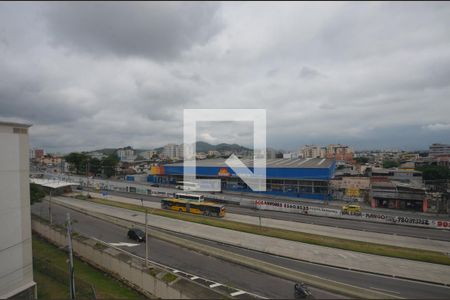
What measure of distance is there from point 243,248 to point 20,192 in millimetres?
18363

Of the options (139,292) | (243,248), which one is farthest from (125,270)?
(243,248)

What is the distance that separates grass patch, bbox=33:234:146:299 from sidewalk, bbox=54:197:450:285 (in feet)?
35.8

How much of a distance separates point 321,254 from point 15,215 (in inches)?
920

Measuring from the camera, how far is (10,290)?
16.0m

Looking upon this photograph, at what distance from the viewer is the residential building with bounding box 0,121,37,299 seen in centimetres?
1570

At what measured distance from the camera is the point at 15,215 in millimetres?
16312

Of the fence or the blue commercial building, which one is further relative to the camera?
the blue commercial building

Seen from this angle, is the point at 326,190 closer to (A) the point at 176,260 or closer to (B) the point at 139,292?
(A) the point at 176,260

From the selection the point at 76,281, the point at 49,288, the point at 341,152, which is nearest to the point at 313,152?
the point at 341,152

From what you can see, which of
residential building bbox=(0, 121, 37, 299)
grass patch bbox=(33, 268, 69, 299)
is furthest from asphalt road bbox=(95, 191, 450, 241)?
residential building bbox=(0, 121, 37, 299)

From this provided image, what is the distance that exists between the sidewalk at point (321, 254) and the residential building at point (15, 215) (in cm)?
1558

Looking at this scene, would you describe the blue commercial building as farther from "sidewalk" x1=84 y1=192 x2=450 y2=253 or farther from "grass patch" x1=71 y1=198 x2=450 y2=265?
"grass patch" x1=71 y1=198 x2=450 y2=265

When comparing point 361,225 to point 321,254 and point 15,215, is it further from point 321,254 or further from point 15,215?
point 15,215

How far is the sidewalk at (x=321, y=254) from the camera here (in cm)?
1977
